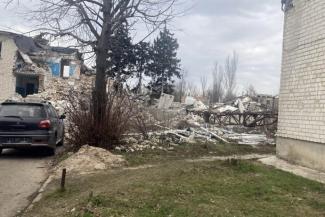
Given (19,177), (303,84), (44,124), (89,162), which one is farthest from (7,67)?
(303,84)

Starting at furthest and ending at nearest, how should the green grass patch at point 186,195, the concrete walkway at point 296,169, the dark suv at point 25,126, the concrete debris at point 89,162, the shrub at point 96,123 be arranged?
1. the shrub at point 96,123
2. the dark suv at point 25,126
3. the concrete debris at point 89,162
4. the concrete walkway at point 296,169
5. the green grass patch at point 186,195

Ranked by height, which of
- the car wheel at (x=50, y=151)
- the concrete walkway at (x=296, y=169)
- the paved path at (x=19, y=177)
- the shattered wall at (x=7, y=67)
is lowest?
the paved path at (x=19, y=177)

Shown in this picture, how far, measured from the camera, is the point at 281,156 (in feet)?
44.0

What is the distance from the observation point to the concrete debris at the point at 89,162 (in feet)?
37.8

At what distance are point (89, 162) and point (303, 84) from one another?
597cm

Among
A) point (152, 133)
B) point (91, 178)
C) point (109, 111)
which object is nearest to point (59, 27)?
point (109, 111)

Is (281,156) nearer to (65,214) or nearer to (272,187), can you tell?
(272,187)

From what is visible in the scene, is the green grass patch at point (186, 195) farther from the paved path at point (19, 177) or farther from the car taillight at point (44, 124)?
the car taillight at point (44, 124)

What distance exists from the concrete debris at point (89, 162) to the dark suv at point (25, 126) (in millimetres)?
1586

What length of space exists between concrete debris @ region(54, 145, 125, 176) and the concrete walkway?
4207mm

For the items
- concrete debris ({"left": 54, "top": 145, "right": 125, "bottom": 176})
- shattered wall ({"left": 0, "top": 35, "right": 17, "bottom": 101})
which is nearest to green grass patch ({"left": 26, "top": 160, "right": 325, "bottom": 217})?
concrete debris ({"left": 54, "top": 145, "right": 125, "bottom": 176})

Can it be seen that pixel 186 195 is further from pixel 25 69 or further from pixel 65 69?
pixel 65 69

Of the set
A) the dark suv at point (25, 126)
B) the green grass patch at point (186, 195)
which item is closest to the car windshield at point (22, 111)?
the dark suv at point (25, 126)

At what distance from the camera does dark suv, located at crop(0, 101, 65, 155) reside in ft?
45.3
